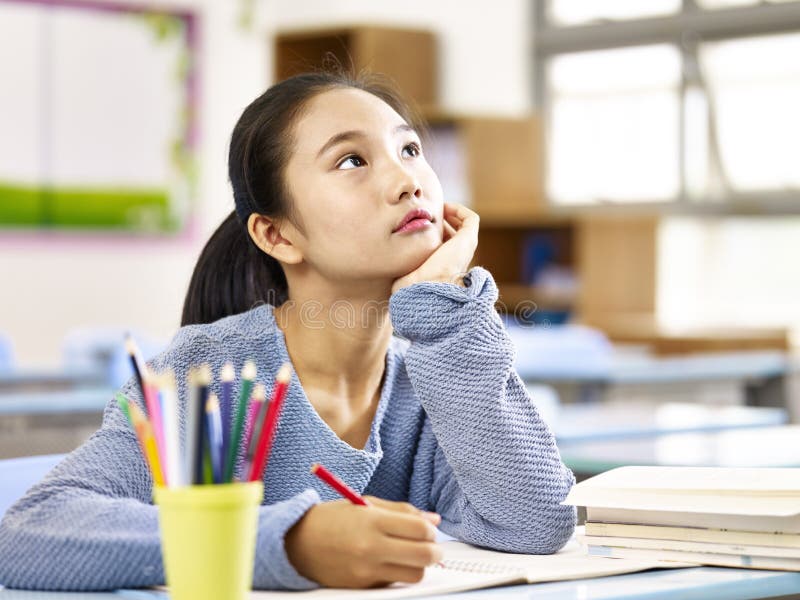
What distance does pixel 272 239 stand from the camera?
152 cm

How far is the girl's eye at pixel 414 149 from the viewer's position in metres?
1.47

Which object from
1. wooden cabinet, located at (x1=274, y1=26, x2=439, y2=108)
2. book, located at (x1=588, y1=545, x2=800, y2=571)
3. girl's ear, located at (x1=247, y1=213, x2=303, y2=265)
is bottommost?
book, located at (x1=588, y1=545, x2=800, y2=571)

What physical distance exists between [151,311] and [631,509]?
6454 mm

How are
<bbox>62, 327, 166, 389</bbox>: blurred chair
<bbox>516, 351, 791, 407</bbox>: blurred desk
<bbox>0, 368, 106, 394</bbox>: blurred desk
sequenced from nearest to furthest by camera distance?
<bbox>516, 351, 791, 407</bbox>: blurred desk < <bbox>0, 368, 106, 394</bbox>: blurred desk < <bbox>62, 327, 166, 389</bbox>: blurred chair

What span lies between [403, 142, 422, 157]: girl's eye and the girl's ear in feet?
0.53

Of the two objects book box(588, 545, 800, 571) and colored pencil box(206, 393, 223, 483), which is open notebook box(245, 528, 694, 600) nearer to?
book box(588, 545, 800, 571)

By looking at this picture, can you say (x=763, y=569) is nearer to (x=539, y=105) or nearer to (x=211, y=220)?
(x=539, y=105)

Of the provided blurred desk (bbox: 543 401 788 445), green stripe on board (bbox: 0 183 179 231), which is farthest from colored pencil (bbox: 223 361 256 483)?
green stripe on board (bbox: 0 183 179 231)

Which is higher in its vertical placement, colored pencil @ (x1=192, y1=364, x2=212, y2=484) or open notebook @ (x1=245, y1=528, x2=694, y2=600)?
colored pencil @ (x1=192, y1=364, x2=212, y2=484)

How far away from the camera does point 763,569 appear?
115 centimetres

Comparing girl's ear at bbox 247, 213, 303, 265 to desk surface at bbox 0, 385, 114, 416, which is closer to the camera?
girl's ear at bbox 247, 213, 303, 265

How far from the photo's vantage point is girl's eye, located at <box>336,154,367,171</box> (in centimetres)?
142

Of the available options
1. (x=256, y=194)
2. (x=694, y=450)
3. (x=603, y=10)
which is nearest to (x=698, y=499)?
(x=256, y=194)

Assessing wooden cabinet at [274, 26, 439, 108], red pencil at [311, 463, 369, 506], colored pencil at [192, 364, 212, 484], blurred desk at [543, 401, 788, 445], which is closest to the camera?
colored pencil at [192, 364, 212, 484]
